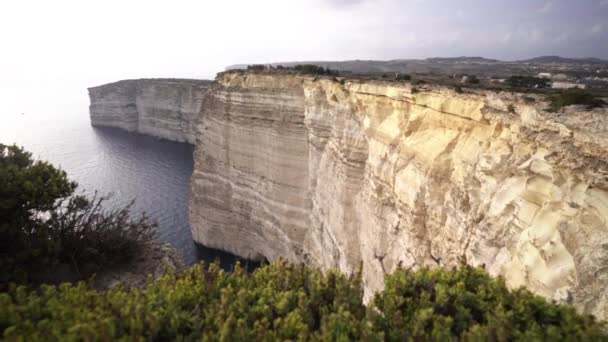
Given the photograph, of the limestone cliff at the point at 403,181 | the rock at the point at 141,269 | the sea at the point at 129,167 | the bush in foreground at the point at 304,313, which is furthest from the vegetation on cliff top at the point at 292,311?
the sea at the point at 129,167

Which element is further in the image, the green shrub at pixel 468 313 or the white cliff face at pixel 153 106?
the white cliff face at pixel 153 106

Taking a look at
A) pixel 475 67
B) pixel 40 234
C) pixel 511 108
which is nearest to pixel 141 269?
pixel 40 234

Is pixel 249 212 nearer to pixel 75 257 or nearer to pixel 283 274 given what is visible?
→ pixel 75 257

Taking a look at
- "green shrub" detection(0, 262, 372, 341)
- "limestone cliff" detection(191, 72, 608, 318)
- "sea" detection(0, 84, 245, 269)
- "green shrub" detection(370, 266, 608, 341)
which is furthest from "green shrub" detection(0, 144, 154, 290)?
"limestone cliff" detection(191, 72, 608, 318)

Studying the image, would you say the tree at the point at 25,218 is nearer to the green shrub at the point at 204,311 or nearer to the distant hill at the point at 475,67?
the green shrub at the point at 204,311

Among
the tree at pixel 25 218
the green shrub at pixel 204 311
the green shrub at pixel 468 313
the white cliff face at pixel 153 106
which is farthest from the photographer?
the white cliff face at pixel 153 106
